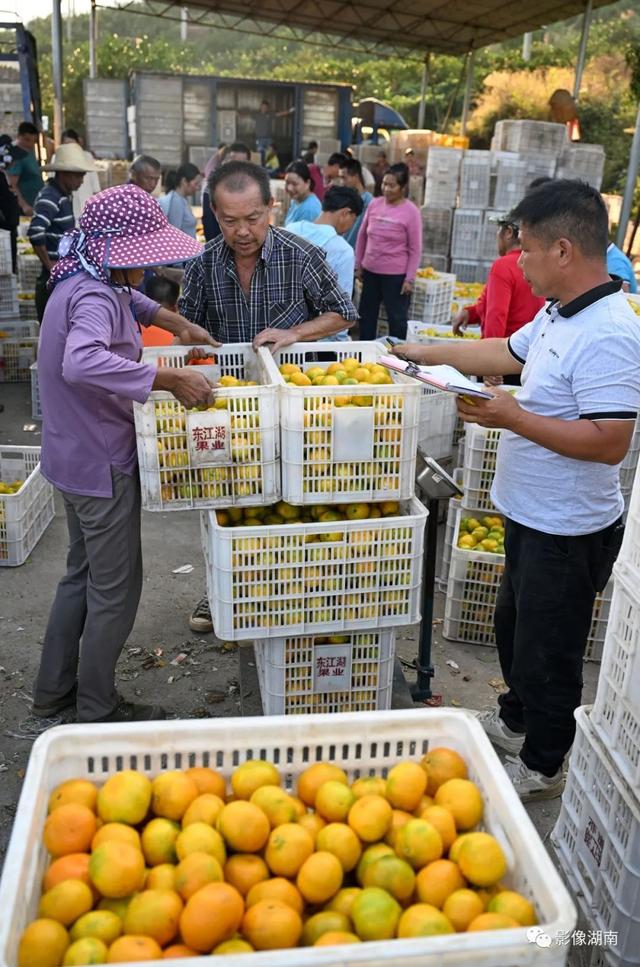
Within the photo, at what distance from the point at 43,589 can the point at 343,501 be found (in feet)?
8.48

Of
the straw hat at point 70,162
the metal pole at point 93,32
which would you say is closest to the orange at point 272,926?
the straw hat at point 70,162

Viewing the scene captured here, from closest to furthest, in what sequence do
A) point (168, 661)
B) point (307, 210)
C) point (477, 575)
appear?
1. point (168, 661)
2. point (477, 575)
3. point (307, 210)

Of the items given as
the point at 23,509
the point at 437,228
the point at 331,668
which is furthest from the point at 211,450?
the point at 437,228

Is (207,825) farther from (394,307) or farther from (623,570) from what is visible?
(394,307)

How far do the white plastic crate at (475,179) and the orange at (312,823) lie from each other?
417 inches

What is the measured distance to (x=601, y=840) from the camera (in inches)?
103

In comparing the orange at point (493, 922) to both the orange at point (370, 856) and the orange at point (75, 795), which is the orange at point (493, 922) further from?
the orange at point (75, 795)

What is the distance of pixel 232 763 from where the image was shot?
6.41 ft

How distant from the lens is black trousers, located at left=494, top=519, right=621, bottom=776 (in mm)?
2992

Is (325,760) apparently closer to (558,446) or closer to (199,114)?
(558,446)

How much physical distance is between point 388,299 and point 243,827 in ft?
25.0

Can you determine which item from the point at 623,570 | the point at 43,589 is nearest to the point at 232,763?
the point at 623,570

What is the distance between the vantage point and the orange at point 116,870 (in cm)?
159

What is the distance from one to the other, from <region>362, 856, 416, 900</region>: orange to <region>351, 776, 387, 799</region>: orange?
193 mm
